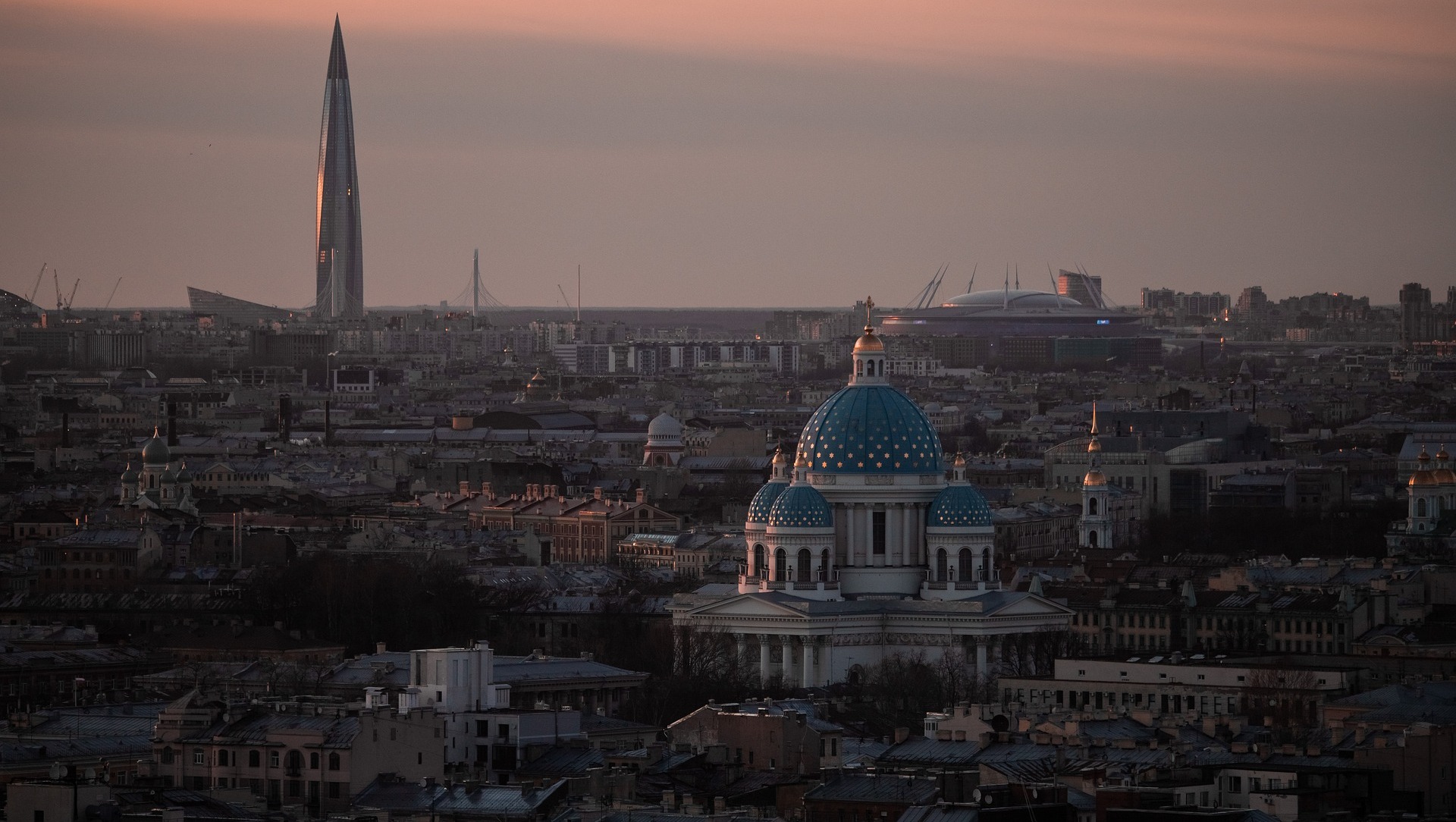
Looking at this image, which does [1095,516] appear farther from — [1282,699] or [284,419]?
[284,419]

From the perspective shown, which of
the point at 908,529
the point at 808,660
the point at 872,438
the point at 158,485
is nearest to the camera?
the point at 808,660

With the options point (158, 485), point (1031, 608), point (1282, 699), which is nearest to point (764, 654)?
point (1031, 608)

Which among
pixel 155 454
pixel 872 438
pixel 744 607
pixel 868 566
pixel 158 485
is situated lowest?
pixel 744 607

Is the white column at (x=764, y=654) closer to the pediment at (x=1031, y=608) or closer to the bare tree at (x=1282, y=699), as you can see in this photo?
the pediment at (x=1031, y=608)

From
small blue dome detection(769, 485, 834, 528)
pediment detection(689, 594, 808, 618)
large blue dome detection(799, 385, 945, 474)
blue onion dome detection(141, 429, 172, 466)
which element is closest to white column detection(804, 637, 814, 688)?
pediment detection(689, 594, 808, 618)

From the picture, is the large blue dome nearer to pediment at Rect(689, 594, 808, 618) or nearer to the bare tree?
pediment at Rect(689, 594, 808, 618)

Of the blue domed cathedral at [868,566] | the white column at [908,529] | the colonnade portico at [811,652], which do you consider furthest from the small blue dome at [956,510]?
the colonnade portico at [811,652]
